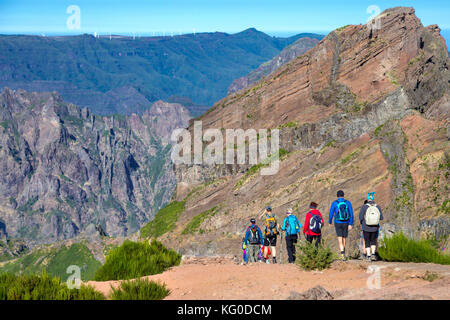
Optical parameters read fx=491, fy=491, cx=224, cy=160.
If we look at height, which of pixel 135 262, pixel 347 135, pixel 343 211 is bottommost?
pixel 135 262

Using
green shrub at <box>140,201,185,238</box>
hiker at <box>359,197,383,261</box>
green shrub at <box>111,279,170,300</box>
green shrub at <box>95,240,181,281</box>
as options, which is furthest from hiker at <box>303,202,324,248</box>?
green shrub at <box>140,201,185,238</box>

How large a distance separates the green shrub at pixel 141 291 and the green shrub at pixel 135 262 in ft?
8.07

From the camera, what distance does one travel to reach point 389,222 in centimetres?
4275

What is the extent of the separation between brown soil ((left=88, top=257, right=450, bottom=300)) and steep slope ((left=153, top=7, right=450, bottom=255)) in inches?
1022

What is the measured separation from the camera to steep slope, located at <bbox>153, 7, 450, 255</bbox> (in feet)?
148

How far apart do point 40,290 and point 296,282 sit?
727 cm

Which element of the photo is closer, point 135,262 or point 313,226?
point 135,262

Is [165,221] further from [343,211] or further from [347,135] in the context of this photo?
[343,211]

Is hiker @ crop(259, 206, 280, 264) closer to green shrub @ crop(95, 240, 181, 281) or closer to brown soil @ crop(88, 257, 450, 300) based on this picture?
brown soil @ crop(88, 257, 450, 300)

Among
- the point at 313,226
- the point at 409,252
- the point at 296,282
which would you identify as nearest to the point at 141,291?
the point at 296,282

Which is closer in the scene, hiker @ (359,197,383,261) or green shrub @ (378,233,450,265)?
green shrub @ (378,233,450,265)

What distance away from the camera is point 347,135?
57406mm

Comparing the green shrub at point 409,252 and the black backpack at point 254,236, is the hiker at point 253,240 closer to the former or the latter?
the black backpack at point 254,236

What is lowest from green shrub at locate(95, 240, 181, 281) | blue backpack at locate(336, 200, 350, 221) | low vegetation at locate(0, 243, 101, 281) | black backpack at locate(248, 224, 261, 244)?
low vegetation at locate(0, 243, 101, 281)
